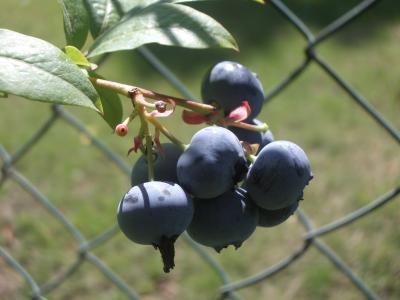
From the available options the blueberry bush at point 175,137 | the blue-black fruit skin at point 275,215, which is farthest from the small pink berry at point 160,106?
the blue-black fruit skin at point 275,215

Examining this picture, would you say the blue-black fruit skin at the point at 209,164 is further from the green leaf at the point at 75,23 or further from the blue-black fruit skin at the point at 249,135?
the green leaf at the point at 75,23

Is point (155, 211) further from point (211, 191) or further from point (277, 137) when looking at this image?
point (277, 137)

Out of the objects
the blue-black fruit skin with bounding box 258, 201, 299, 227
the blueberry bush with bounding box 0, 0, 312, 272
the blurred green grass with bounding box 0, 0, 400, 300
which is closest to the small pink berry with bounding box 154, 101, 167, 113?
the blueberry bush with bounding box 0, 0, 312, 272

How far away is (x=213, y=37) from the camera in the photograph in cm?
54

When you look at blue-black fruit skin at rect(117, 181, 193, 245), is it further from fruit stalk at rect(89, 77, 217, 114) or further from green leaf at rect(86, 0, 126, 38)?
green leaf at rect(86, 0, 126, 38)

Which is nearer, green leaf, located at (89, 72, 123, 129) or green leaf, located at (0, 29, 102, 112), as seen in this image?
green leaf, located at (0, 29, 102, 112)

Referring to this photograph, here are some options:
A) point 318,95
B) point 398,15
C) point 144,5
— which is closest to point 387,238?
point 318,95

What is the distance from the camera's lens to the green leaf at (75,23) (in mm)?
588

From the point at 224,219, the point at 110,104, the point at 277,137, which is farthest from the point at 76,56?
the point at 277,137

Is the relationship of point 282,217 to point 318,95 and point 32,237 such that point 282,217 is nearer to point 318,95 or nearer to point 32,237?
point 32,237

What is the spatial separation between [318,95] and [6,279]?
112cm

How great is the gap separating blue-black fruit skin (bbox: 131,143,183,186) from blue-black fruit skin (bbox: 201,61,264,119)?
65mm

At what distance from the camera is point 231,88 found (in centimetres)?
56

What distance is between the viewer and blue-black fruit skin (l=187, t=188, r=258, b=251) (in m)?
0.51
